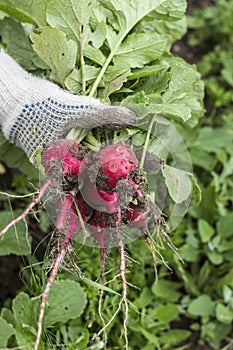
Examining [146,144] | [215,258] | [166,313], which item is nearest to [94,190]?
[146,144]

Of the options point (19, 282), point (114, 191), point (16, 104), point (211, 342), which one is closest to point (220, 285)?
point (211, 342)

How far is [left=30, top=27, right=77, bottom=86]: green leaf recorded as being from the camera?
1.22 meters

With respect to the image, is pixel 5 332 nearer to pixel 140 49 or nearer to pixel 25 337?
pixel 25 337

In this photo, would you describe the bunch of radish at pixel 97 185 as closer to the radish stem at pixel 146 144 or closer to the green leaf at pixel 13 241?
the radish stem at pixel 146 144

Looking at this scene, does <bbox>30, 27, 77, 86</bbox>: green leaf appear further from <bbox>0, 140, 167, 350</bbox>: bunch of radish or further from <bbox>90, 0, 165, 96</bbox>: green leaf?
<bbox>0, 140, 167, 350</bbox>: bunch of radish

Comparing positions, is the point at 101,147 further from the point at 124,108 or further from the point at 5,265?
the point at 5,265

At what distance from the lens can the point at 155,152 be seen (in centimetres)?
133

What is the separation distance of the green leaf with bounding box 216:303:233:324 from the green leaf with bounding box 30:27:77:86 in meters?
0.88

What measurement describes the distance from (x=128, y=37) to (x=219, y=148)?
77 centimetres

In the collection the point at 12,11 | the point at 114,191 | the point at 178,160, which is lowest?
the point at 178,160

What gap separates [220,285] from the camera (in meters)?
1.79

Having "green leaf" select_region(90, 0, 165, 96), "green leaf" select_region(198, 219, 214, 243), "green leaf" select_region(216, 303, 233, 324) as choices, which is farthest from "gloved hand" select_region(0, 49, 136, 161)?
"green leaf" select_region(216, 303, 233, 324)

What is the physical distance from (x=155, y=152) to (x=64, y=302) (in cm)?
46

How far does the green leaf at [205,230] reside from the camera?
1.79m
